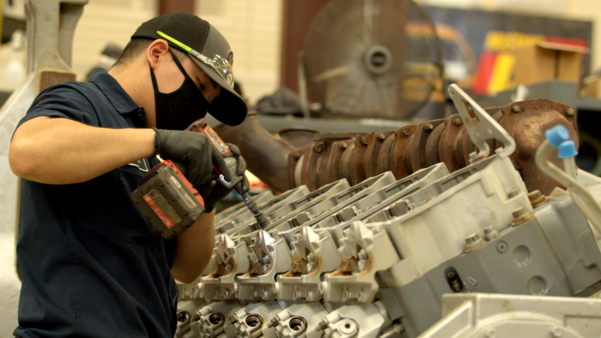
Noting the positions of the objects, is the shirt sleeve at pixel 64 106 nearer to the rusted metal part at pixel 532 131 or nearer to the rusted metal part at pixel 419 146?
the rusted metal part at pixel 419 146

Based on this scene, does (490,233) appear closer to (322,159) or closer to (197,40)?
(197,40)

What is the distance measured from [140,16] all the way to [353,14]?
3914 millimetres

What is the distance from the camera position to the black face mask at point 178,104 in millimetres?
1447

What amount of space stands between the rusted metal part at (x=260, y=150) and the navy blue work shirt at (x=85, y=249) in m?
1.19

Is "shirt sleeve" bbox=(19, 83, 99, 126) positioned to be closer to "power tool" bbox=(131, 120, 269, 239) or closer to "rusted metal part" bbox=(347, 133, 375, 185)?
"power tool" bbox=(131, 120, 269, 239)

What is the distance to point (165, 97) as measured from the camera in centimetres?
145

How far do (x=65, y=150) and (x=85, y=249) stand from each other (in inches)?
9.8

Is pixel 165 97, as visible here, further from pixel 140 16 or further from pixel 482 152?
pixel 140 16

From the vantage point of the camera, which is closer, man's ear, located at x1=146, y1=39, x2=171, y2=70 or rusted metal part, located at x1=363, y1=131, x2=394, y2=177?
man's ear, located at x1=146, y1=39, x2=171, y2=70

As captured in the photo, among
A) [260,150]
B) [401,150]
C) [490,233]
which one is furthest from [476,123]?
[260,150]

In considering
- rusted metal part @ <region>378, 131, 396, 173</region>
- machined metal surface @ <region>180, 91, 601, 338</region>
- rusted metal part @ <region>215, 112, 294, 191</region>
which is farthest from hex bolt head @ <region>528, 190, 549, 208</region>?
rusted metal part @ <region>215, 112, 294, 191</region>

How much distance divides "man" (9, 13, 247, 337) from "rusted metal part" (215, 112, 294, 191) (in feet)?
3.40

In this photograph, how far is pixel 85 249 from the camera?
1288mm

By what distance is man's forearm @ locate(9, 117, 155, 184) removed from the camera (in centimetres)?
116
